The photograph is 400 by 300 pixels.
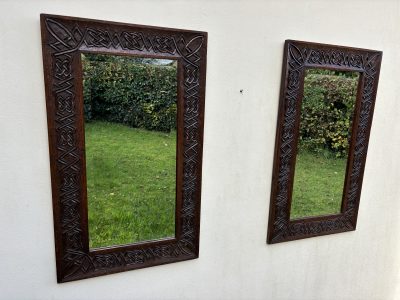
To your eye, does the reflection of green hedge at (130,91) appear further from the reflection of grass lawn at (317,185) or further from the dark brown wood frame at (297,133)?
the reflection of grass lawn at (317,185)

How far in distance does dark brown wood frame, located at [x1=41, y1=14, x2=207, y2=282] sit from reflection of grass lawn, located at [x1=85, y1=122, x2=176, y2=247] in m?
0.03

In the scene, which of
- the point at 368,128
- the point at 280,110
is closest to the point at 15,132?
the point at 280,110

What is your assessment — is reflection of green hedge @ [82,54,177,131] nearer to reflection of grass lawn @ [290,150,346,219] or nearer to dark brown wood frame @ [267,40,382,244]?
dark brown wood frame @ [267,40,382,244]

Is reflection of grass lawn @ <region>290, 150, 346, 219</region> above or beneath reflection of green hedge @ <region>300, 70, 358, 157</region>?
beneath

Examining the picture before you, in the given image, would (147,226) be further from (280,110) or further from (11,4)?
(11,4)

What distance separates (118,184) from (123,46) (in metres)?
0.51

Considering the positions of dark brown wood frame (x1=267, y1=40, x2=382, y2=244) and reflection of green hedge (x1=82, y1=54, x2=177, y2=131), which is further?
dark brown wood frame (x1=267, y1=40, x2=382, y2=244)

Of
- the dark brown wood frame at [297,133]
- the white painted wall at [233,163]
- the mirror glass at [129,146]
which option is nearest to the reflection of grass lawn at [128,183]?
the mirror glass at [129,146]

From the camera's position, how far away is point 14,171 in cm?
102

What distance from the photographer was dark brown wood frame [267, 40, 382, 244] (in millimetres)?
1308

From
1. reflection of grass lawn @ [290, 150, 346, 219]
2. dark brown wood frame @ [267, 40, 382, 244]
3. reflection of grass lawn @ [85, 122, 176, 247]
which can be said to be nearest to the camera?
reflection of grass lawn @ [85, 122, 176, 247]

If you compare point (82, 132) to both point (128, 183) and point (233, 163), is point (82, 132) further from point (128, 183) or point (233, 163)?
point (233, 163)

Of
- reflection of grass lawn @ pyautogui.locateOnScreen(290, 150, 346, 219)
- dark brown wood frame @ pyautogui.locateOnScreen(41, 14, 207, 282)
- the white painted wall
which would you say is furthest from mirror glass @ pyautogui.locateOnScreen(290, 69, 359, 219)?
dark brown wood frame @ pyautogui.locateOnScreen(41, 14, 207, 282)

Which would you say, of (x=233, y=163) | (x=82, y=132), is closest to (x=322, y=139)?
(x=233, y=163)
